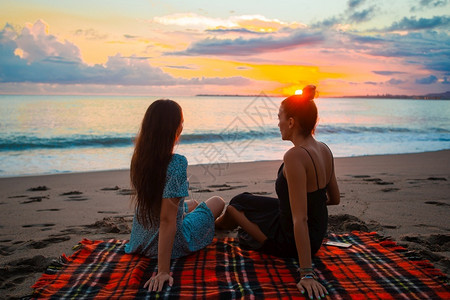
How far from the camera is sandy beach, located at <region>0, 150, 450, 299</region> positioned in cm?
371

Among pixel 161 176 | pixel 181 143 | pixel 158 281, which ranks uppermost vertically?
pixel 161 176

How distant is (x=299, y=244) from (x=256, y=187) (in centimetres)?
409

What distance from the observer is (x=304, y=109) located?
9.64ft

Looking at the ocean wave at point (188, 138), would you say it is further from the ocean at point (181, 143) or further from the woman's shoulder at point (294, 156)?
the woman's shoulder at point (294, 156)

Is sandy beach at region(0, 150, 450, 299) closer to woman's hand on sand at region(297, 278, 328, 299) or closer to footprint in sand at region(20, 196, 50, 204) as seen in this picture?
footprint in sand at region(20, 196, 50, 204)

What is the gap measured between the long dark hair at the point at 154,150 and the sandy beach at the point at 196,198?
108 cm

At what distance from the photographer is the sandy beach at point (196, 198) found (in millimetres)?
3706

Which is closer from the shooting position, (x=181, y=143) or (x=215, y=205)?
(x=215, y=205)

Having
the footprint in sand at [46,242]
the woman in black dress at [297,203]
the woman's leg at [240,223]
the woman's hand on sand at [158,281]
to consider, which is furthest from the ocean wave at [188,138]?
the woman's hand on sand at [158,281]

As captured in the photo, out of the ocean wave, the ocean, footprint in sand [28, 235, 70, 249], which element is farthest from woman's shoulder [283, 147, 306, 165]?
the ocean wave

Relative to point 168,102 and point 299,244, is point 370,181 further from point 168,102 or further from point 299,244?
point 168,102

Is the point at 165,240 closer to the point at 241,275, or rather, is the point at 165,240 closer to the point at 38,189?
the point at 241,275

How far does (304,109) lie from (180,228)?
1.38 m

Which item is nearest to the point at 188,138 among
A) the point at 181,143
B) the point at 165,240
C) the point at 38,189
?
the point at 181,143
